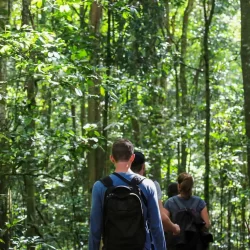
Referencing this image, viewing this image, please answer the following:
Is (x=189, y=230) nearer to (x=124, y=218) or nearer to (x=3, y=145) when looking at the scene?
(x=124, y=218)

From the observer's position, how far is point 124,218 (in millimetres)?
4574

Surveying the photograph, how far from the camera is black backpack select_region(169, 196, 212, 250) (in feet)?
22.9

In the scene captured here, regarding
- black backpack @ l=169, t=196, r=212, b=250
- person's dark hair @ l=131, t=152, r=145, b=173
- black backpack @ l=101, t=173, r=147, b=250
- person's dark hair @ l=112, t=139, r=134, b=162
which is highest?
person's dark hair @ l=112, t=139, r=134, b=162

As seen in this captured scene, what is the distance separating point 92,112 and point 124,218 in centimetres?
1024

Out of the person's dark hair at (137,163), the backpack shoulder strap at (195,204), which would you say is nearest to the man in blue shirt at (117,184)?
the person's dark hair at (137,163)

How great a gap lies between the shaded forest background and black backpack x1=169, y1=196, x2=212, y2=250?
157cm

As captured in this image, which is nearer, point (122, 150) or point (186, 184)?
point (122, 150)

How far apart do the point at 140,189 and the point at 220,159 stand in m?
9.98

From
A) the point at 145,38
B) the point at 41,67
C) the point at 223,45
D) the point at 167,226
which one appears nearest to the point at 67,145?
the point at 41,67

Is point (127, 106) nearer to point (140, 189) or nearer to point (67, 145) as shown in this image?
point (67, 145)

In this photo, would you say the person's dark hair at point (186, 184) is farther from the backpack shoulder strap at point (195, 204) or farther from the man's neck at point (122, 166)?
the man's neck at point (122, 166)

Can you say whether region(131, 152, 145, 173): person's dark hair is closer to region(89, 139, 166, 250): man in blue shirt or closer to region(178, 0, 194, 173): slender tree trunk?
region(89, 139, 166, 250): man in blue shirt

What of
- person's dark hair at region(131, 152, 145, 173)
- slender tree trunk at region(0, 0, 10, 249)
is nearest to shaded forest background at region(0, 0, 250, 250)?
slender tree trunk at region(0, 0, 10, 249)

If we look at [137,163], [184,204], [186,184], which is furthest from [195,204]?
[137,163]
